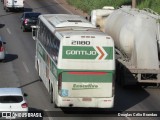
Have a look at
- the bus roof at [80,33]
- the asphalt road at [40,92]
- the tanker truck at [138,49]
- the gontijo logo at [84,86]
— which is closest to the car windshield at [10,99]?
the asphalt road at [40,92]

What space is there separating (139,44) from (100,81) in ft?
20.7

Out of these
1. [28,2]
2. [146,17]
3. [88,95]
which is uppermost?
[146,17]

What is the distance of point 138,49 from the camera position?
106ft

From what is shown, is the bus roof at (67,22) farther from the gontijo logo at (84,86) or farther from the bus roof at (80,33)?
the gontijo logo at (84,86)

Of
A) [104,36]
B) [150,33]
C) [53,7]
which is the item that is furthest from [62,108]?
[53,7]

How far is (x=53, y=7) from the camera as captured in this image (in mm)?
71625

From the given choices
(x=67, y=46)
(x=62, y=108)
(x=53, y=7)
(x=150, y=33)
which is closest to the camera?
(x=67, y=46)

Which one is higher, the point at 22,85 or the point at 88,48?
the point at 88,48

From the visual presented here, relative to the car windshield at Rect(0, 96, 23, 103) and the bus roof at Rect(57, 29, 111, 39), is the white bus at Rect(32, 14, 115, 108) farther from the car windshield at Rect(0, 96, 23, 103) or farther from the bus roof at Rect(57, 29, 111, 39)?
the car windshield at Rect(0, 96, 23, 103)

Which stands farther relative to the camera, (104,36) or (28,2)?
(28,2)

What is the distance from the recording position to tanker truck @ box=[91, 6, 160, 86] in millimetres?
32094

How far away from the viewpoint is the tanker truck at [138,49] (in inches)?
1264

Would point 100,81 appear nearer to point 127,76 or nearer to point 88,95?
point 88,95

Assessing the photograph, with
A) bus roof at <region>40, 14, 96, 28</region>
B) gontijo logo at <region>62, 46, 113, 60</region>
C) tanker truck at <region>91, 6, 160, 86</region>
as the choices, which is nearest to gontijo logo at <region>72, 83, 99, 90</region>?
gontijo logo at <region>62, 46, 113, 60</region>
